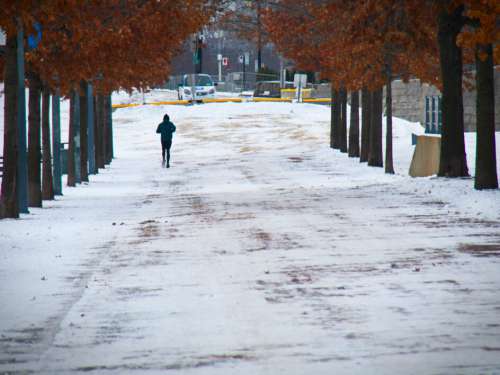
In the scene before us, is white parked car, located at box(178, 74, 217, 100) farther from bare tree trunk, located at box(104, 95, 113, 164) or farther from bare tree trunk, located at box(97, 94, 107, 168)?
bare tree trunk, located at box(97, 94, 107, 168)

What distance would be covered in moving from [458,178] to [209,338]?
17858 mm

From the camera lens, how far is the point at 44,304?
10633 millimetres

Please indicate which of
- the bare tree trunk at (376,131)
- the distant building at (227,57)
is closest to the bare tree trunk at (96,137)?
the bare tree trunk at (376,131)

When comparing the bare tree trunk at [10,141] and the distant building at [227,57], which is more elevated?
the distant building at [227,57]

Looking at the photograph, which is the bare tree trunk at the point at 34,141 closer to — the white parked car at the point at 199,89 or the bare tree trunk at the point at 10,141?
the bare tree trunk at the point at 10,141

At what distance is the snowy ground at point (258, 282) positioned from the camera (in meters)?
8.04

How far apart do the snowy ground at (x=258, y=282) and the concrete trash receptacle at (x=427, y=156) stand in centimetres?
410

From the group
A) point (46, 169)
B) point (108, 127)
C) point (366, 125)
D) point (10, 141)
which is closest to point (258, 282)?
point (10, 141)

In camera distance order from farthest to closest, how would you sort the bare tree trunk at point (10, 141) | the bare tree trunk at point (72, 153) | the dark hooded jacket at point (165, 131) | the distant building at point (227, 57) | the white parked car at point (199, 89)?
1. the distant building at point (227, 57)
2. the white parked car at point (199, 89)
3. the dark hooded jacket at point (165, 131)
4. the bare tree trunk at point (72, 153)
5. the bare tree trunk at point (10, 141)

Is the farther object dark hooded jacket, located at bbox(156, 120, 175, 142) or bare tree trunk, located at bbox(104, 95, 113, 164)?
bare tree trunk, located at bbox(104, 95, 113, 164)

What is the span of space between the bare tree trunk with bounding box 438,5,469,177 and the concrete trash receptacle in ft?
13.2

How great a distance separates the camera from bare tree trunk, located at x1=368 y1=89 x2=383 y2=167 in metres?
36.0

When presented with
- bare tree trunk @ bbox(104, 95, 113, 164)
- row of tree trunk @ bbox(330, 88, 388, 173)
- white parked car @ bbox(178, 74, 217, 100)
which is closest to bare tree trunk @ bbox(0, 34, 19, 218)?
row of tree trunk @ bbox(330, 88, 388, 173)

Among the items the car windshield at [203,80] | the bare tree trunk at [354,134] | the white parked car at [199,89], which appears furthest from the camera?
the car windshield at [203,80]
